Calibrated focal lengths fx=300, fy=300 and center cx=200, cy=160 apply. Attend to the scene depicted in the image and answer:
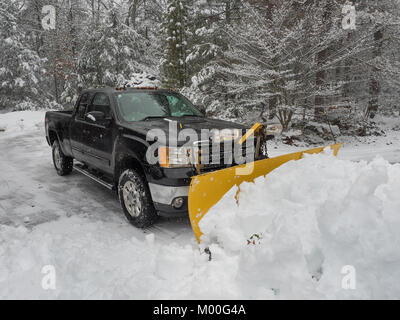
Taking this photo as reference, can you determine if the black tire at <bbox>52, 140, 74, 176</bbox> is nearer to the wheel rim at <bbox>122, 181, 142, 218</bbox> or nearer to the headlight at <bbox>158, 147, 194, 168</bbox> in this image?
the wheel rim at <bbox>122, 181, 142, 218</bbox>

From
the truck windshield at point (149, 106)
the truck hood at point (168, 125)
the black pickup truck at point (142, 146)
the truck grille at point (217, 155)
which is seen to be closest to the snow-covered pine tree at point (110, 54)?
the black pickup truck at point (142, 146)

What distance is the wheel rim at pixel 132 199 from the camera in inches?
156

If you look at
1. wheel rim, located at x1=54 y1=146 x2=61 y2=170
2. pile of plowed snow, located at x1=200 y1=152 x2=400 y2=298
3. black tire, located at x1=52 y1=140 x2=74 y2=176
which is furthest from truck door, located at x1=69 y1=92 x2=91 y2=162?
pile of plowed snow, located at x1=200 y1=152 x2=400 y2=298

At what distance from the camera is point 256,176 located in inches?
151

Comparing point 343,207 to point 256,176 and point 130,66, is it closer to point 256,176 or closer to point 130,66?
point 256,176

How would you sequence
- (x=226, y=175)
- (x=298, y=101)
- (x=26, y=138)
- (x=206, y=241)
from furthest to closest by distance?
(x=26, y=138) → (x=298, y=101) → (x=226, y=175) → (x=206, y=241)

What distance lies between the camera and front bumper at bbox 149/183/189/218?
353cm

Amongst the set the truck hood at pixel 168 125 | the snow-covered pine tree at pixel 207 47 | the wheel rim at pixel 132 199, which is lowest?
the wheel rim at pixel 132 199

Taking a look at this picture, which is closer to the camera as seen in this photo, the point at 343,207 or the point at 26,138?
the point at 343,207

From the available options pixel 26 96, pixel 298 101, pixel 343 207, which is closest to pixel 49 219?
pixel 343 207

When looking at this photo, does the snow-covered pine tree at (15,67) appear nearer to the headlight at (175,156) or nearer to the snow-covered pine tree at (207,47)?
the snow-covered pine tree at (207,47)

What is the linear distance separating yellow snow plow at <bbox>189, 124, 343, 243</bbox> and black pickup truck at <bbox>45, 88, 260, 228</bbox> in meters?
0.32

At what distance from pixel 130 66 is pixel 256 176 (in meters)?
16.5

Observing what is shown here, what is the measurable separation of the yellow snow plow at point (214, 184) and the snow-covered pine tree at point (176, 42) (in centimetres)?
1079
